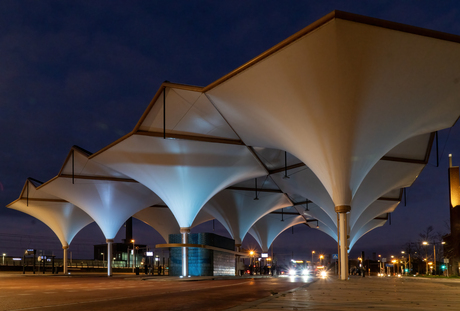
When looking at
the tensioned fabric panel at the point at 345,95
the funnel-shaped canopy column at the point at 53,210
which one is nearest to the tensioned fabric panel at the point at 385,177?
the tensioned fabric panel at the point at 345,95

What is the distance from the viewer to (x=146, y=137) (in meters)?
25.2

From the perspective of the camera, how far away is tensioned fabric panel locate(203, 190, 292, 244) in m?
44.6

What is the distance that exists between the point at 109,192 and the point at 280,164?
15140mm

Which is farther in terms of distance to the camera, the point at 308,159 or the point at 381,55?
the point at 308,159

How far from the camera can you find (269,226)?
6325cm

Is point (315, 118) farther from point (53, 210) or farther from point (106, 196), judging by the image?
point (53, 210)

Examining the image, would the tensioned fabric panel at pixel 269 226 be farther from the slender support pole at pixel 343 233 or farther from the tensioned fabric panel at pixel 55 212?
the slender support pole at pixel 343 233

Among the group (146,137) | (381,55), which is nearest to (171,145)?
(146,137)

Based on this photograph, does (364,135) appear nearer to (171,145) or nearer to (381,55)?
(381,55)

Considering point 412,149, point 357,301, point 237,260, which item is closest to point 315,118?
point 357,301

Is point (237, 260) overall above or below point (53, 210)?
below

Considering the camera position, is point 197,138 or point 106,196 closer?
point 197,138

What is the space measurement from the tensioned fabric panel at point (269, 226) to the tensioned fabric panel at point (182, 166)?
31.1 meters

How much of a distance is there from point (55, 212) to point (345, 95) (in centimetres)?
4222
